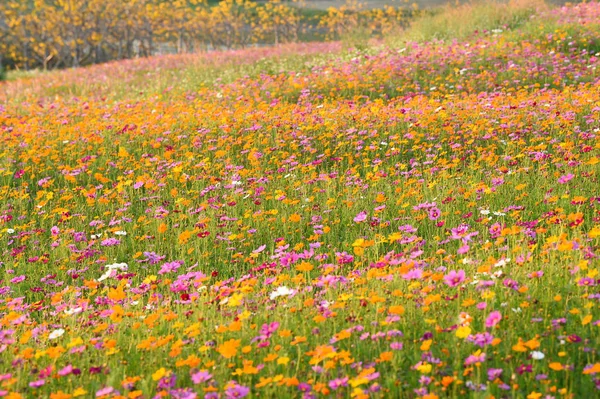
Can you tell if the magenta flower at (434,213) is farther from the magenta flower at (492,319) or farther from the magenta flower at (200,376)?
the magenta flower at (200,376)

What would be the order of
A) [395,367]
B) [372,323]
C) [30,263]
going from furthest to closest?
[30,263]
[372,323]
[395,367]

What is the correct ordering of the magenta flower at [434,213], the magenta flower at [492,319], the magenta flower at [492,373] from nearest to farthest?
the magenta flower at [492,373] < the magenta flower at [492,319] < the magenta flower at [434,213]

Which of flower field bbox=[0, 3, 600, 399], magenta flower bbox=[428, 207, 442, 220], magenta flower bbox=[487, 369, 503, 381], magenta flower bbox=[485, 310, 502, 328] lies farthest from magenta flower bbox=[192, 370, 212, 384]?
magenta flower bbox=[428, 207, 442, 220]

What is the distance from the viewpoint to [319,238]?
5.78 metres

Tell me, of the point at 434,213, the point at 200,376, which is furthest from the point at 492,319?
the point at 434,213

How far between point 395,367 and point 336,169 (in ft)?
15.5

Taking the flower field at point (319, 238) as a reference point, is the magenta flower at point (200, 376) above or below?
above

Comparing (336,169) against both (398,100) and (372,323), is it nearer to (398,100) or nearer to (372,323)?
(398,100)

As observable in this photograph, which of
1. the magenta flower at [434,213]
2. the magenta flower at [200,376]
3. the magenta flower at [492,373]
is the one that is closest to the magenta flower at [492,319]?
the magenta flower at [492,373]

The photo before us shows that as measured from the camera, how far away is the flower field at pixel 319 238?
324cm

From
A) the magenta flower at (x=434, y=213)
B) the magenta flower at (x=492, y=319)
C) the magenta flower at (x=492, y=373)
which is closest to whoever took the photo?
the magenta flower at (x=492, y=373)

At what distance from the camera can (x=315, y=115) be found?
946 centimetres

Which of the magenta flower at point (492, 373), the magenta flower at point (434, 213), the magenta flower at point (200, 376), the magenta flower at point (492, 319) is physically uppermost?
the magenta flower at point (492, 319)

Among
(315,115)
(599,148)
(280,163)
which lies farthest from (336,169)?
(599,148)
